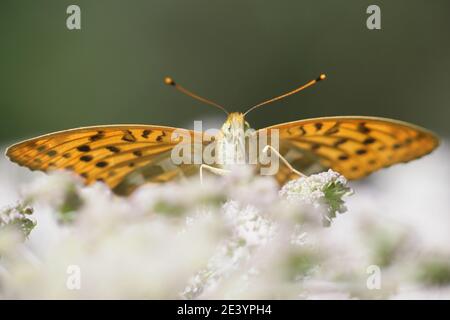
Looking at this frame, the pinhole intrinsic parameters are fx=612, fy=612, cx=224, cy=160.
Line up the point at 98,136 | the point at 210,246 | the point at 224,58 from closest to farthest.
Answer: the point at 210,246, the point at 98,136, the point at 224,58

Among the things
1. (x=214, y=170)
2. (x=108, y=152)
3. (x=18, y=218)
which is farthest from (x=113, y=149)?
(x=18, y=218)

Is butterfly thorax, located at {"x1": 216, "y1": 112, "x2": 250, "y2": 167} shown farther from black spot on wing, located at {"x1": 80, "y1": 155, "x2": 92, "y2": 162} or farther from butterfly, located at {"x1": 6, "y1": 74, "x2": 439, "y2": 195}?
black spot on wing, located at {"x1": 80, "y1": 155, "x2": 92, "y2": 162}

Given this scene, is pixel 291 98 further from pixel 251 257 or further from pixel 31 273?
pixel 31 273

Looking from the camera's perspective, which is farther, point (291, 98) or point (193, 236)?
point (291, 98)

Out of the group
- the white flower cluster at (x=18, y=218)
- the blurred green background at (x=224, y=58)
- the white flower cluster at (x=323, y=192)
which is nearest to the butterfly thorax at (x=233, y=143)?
the white flower cluster at (x=323, y=192)

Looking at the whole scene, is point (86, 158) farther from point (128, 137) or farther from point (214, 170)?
point (214, 170)

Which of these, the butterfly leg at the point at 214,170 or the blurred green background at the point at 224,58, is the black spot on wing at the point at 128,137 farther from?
the blurred green background at the point at 224,58
